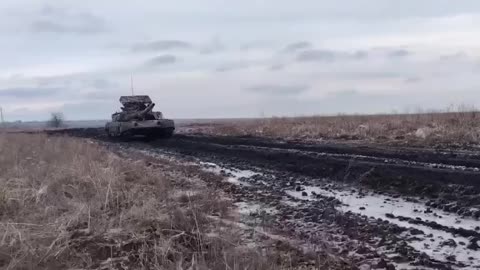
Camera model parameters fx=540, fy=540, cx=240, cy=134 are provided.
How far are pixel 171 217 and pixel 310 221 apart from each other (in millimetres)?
2157

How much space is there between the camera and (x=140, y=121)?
31.4m

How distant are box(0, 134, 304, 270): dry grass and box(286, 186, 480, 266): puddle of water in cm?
181

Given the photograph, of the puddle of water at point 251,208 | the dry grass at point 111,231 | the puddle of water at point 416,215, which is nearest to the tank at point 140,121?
the puddle of water at point 416,215

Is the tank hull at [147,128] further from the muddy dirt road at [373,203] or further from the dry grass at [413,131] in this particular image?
the muddy dirt road at [373,203]

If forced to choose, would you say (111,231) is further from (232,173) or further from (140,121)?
(140,121)

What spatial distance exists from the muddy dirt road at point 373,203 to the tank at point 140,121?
53.5 feet

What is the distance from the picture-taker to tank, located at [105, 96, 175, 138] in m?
31.3

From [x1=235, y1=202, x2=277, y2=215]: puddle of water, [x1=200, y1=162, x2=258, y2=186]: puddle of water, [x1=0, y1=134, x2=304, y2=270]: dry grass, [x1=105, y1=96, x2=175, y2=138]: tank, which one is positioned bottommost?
[x1=235, y1=202, x2=277, y2=215]: puddle of water

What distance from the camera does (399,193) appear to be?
9500 mm

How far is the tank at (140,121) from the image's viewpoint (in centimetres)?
3131

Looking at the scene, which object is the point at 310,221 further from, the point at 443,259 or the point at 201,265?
the point at 201,265

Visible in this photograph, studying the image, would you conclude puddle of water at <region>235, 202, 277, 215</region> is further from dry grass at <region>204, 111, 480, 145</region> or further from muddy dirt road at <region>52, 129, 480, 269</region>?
dry grass at <region>204, 111, 480, 145</region>

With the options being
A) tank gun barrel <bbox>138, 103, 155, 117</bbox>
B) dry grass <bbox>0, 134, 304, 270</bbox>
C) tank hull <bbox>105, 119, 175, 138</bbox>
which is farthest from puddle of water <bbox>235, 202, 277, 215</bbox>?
tank gun barrel <bbox>138, 103, 155, 117</bbox>

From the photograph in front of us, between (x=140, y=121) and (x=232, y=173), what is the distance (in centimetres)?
1863
